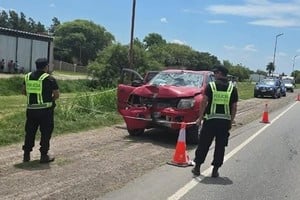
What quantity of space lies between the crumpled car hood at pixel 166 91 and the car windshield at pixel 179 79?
1.72 feet

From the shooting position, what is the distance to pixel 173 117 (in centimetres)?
1279

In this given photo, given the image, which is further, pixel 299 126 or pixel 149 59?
pixel 149 59

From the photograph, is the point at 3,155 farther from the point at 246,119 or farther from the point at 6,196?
the point at 246,119

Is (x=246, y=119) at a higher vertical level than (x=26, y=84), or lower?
lower

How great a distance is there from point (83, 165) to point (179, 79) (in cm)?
538

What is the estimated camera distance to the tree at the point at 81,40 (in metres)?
134

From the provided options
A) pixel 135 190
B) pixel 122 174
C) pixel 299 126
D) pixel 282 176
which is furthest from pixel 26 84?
pixel 299 126

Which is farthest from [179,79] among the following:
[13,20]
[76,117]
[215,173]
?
[13,20]

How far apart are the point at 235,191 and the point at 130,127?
5854 millimetres

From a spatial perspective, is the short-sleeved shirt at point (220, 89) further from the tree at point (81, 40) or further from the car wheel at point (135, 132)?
the tree at point (81, 40)

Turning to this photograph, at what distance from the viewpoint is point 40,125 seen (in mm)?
9477

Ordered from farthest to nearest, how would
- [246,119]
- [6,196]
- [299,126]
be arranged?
1. [246,119]
2. [299,126]
3. [6,196]

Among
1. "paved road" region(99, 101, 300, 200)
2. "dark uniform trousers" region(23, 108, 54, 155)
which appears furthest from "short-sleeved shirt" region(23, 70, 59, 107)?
"paved road" region(99, 101, 300, 200)

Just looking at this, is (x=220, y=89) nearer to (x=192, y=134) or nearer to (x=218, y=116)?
(x=218, y=116)
